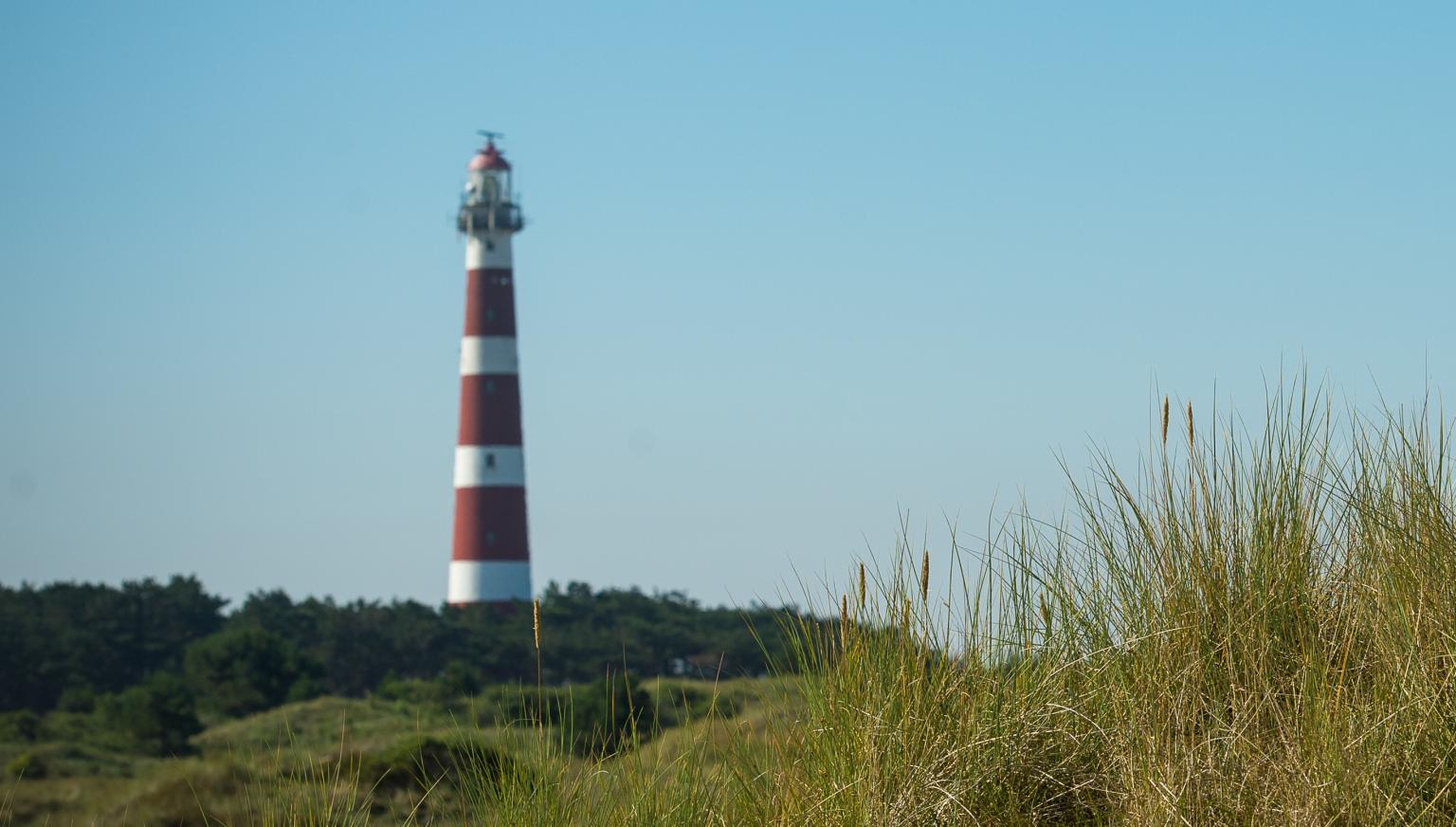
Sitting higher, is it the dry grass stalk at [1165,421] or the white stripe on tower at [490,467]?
the white stripe on tower at [490,467]

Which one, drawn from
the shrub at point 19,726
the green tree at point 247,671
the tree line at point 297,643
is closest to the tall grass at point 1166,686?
the shrub at point 19,726

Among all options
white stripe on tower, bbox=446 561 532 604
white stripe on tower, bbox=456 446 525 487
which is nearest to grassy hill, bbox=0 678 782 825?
white stripe on tower, bbox=446 561 532 604

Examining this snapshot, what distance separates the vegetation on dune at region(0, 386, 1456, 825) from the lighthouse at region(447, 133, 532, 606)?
28769mm

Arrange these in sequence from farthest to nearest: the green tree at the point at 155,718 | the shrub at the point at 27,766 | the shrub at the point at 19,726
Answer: the shrub at the point at 19,726
the green tree at the point at 155,718
the shrub at the point at 27,766

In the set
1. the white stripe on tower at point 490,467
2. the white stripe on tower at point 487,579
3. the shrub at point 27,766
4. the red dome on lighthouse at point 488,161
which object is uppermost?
the red dome on lighthouse at point 488,161

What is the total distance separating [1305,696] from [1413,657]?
8.9 inches

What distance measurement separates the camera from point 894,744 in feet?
10.8

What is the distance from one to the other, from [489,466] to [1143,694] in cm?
2984

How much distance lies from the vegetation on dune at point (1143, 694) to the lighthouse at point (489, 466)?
28769 mm

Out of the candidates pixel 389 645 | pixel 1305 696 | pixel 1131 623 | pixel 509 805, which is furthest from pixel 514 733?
pixel 389 645

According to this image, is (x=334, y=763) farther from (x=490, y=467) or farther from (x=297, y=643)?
(x=490, y=467)

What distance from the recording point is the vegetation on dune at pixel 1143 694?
2.89 metres

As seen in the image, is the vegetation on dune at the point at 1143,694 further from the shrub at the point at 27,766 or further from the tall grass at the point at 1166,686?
the shrub at the point at 27,766

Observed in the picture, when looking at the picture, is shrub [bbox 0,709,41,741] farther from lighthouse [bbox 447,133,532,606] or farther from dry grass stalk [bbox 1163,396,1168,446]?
dry grass stalk [bbox 1163,396,1168,446]
